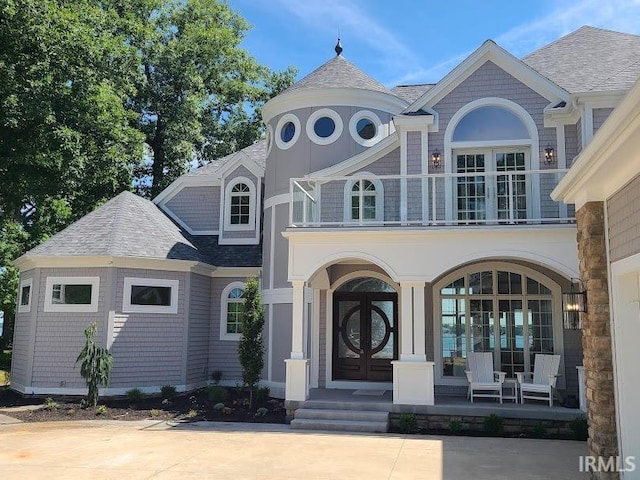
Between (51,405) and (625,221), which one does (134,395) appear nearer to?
(51,405)

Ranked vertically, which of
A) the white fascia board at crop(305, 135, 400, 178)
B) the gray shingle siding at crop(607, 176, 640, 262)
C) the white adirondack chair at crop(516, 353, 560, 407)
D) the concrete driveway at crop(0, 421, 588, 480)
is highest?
the white fascia board at crop(305, 135, 400, 178)

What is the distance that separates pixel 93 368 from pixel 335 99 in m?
8.09

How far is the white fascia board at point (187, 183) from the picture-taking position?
16.7 m

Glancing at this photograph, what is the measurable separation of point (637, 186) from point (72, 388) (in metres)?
12.0

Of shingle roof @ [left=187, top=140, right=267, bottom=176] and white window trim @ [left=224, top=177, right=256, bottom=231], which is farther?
shingle roof @ [left=187, top=140, right=267, bottom=176]

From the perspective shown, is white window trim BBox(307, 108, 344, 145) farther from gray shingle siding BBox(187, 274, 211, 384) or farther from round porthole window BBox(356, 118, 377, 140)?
gray shingle siding BBox(187, 274, 211, 384)

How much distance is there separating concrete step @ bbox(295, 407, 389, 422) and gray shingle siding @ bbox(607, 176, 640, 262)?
531 centimetres

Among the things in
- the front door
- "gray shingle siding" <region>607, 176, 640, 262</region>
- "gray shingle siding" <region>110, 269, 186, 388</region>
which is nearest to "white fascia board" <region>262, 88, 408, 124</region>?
the front door

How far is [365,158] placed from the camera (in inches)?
498

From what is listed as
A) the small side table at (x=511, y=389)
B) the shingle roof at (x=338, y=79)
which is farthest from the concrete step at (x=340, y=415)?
the shingle roof at (x=338, y=79)

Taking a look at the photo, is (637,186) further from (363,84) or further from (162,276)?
(162,276)

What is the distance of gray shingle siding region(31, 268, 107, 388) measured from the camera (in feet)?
41.8

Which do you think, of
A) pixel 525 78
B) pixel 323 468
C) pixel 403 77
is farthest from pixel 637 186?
pixel 403 77

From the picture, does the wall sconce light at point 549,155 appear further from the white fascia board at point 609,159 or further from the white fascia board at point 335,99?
the white fascia board at point 609,159
